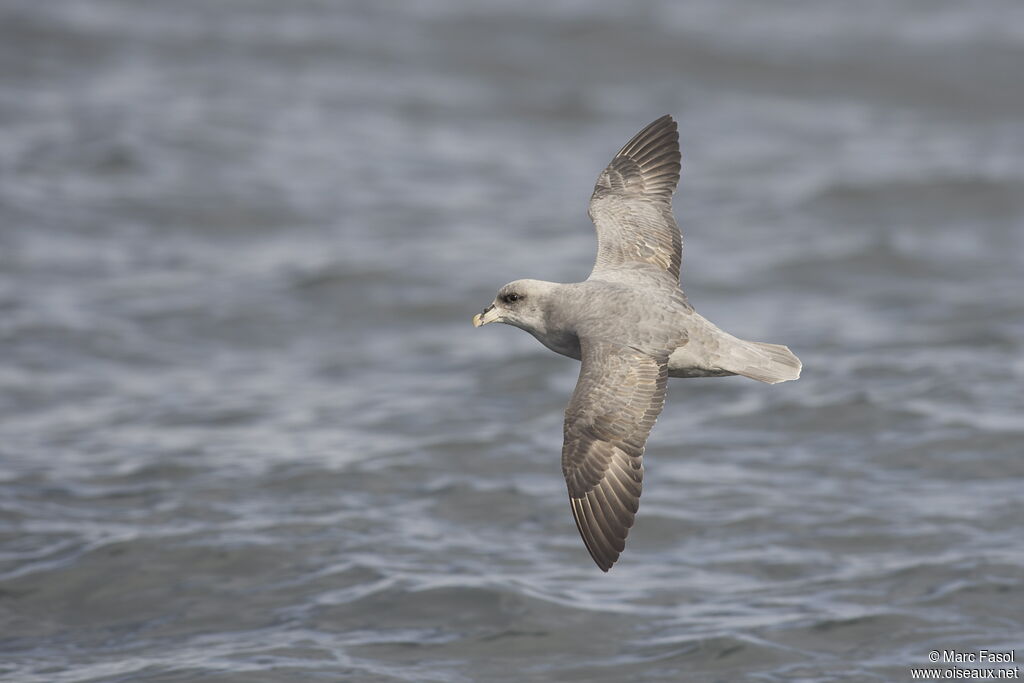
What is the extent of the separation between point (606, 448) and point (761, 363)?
982 mm

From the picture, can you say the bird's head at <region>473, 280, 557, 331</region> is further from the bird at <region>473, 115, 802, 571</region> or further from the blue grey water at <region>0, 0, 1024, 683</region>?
the blue grey water at <region>0, 0, 1024, 683</region>

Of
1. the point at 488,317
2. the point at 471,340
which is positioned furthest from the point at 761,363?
the point at 471,340

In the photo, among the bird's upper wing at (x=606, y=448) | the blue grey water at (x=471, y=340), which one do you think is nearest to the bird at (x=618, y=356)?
the bird's upper wing at (x=606, y=448)

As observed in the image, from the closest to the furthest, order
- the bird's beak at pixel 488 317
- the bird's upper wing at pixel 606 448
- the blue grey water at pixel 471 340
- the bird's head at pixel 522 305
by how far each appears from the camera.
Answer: the bird's upper wing at pixel 606 448, the bird's head at pixel 522 305, the bird's beak at pixel 488 317, the blue grey water at pixel 471 340

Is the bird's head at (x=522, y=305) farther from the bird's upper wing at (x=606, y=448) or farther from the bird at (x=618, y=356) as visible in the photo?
the bird's upper wing at (x=606, y=448)

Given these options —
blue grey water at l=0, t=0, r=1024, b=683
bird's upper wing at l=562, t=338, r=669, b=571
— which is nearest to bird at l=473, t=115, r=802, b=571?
A: bird's upper wing at l=562, t=338, r=669, b=571

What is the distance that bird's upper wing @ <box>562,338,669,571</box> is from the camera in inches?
280

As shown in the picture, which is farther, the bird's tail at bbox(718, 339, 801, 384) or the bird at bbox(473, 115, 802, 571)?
the bird's tail at bbox(718, 339, 801, 384)

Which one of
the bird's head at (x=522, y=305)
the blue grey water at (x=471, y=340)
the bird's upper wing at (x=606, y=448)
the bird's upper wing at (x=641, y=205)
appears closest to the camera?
the bird's upper wing at (x=606, y=448)

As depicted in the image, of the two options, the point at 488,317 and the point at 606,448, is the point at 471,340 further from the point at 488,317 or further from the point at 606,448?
the point at 606,448

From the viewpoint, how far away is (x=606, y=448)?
7.15m

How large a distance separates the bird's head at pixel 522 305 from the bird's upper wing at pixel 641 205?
0.57m

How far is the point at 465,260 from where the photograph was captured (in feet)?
53.8

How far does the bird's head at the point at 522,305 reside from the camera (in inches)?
305
